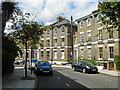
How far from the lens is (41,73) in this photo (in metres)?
15.7

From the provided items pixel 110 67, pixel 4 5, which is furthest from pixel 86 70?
pixel 4 5

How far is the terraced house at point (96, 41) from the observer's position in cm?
2260

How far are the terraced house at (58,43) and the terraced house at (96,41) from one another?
5313mm

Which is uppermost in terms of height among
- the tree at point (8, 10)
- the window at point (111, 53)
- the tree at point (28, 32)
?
the tree at point (8, 10)

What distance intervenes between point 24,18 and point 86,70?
31.3ft

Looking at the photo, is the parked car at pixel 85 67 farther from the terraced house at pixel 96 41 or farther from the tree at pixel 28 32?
the tree at pixel 28 32

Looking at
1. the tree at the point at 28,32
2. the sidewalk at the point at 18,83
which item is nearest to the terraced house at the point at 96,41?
the tree at the point at 28,32

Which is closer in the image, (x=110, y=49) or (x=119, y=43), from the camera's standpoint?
(x=119, y=43)

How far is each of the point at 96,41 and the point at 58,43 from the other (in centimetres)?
1322

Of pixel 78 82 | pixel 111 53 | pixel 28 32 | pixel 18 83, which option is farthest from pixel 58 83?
pixel 111 53

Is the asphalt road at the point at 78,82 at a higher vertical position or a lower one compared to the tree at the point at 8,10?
lower

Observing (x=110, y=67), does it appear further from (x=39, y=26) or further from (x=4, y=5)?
(x=4, y=5)

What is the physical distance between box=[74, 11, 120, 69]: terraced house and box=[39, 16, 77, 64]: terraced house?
531 cm

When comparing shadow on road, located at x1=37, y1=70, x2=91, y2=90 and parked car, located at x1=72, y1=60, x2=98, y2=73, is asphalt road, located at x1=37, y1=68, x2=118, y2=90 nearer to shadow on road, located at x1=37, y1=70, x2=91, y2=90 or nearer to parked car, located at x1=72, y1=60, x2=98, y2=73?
shadow on road, located at x1=37, y1=70, x2=91, y2=90
